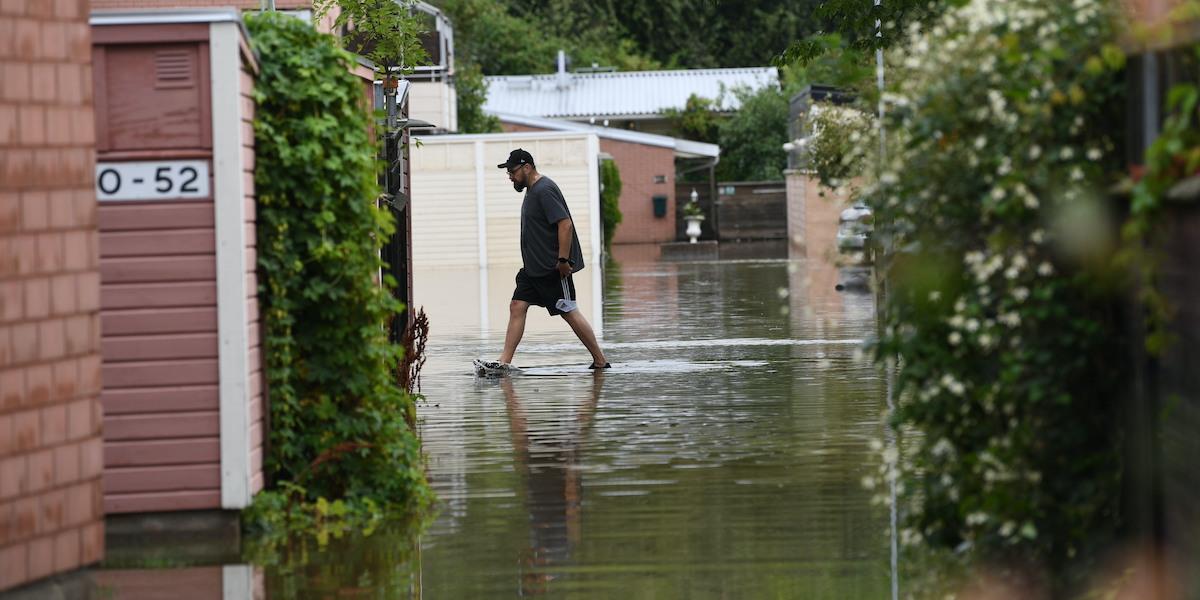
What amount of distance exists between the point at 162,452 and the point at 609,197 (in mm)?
36526

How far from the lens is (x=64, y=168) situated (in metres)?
5.81

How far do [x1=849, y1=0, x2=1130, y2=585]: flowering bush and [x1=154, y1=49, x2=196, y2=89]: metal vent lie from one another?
2817mm

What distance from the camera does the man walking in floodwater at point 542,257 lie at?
1380 centimetres

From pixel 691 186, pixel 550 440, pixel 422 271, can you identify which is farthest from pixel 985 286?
pixel 691 186

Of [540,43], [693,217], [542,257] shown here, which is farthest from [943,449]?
[540,43]

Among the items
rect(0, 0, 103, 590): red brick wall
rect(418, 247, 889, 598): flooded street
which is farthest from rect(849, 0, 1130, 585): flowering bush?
rect(0, 0, 103, 590): red brick wall

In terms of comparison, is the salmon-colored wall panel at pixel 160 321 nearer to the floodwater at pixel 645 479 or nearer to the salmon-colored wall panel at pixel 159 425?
the salmon-colored wall panel at pixel 159 425

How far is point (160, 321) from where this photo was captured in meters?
7.14

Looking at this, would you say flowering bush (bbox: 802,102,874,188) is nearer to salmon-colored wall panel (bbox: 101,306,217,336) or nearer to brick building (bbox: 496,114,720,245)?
salmon-colored wall panel (bbox: 101,306,217,336)

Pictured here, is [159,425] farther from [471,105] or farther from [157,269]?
[471,105]

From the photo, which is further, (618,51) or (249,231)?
(618,51)

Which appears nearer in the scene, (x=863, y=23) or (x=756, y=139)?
(x=863, y=23)

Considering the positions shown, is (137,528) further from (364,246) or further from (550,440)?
(550,440)

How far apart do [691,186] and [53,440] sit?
151 feet
